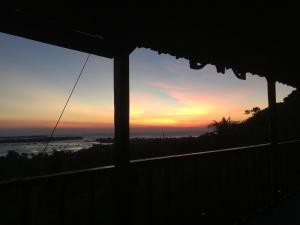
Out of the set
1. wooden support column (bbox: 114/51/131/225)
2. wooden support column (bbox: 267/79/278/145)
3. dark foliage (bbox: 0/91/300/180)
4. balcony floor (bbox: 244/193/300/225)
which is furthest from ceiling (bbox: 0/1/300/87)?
dark foliage (bbox: 0/91/300/180)

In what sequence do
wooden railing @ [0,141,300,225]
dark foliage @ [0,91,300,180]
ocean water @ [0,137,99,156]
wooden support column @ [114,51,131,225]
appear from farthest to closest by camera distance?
dark foliage @ [0,91,300,180] → ocean water @ [0,137,99,156] → wooden support column @ [114,51,131,225] → wooden railing @ [0,141,300,225]

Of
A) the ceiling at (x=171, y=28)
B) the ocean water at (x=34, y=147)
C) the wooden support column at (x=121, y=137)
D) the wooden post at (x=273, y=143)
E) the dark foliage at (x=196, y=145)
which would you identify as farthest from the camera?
the dark foliage at (x=196, y=145)

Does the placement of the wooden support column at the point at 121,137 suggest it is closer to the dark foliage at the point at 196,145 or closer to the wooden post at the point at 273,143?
the wooden post at the point at 273,143

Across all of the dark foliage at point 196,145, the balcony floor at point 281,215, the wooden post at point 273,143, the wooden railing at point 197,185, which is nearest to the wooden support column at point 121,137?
the wooden railing at point 197,185

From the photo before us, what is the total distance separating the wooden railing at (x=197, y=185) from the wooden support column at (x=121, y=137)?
0.06 metres

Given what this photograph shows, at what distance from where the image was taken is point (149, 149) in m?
24.2

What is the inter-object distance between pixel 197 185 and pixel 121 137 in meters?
1.45

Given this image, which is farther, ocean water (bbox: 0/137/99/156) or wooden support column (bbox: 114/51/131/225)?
ocean water (bbox: 0/137/99/156)

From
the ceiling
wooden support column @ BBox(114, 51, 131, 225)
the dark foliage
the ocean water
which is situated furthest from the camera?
the dark foliage

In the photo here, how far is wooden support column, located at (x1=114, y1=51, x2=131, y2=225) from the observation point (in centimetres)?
258

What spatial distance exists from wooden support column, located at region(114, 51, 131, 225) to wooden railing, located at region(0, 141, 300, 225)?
0.06m

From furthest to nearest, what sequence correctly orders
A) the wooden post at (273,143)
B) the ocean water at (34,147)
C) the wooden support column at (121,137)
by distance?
the wooden post at (273,143) → the ocean water at (34,147) → the wooden support column at (121,137)

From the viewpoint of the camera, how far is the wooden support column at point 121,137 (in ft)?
8.45

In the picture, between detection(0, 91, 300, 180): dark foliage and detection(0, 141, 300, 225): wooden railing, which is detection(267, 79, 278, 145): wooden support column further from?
detection(0, 91, 300, 180): dark foliage
